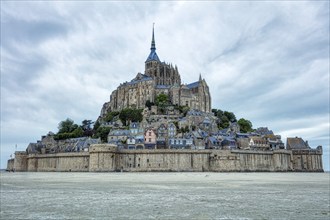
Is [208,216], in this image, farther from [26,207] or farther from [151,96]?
[151,96]

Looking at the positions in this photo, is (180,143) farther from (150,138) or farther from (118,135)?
(118,135)

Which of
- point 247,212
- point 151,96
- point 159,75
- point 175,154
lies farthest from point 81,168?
point 247,212


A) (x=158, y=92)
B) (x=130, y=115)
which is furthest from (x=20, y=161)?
(x=158, y=92)

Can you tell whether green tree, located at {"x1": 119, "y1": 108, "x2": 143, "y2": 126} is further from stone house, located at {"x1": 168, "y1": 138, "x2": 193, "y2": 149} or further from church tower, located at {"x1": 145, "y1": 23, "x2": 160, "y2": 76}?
church tower, located at {"x1": 145, "y1": 23, "x2": 160, "y2": 76}

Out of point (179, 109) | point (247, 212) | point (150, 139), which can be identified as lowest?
point (247, 212)

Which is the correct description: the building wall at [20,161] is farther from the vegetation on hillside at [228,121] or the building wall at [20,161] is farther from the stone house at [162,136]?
the vegetation on hillside at [228,121]

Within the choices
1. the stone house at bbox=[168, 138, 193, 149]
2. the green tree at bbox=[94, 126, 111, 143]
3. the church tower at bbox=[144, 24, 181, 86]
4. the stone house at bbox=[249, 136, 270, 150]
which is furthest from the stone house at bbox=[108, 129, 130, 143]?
the church tower at bbox=[144, 24, 181, 86]

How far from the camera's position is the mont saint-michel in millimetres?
62125

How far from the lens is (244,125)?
293 feet

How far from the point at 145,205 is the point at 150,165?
1811 inches

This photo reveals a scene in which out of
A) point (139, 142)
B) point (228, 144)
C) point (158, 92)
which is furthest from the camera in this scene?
point (158, 92)

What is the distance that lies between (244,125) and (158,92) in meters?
22.9

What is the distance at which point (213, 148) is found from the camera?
68000 mm

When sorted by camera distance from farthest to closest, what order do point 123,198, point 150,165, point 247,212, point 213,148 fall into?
point 213,148
point 150,165
point 123,198
point 247,212
